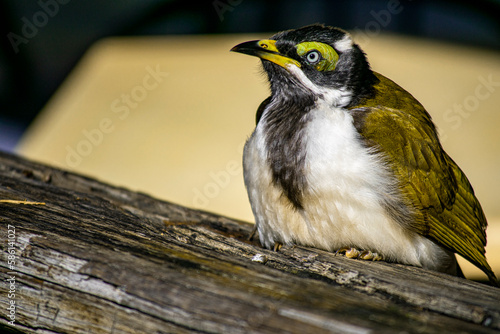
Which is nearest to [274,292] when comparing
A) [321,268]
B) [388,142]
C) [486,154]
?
[321,268]

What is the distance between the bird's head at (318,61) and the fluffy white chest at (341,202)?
6.1 inches

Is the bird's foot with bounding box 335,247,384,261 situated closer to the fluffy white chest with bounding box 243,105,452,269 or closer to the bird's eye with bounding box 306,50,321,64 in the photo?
the fluffy white chest with bounding box 243,105,452,269

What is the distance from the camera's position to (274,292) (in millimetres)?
1856

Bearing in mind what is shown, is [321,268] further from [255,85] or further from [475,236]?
[255,85]

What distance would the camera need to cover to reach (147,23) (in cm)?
960

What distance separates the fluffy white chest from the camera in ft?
9.55

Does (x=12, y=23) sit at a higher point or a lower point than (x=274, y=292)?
lower

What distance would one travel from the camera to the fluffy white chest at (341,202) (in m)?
2.91

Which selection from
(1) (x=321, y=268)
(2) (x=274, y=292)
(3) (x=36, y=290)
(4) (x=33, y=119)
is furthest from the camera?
(4) (x=33, y=119)

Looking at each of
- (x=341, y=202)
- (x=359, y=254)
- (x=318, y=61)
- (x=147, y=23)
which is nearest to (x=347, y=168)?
(x=341, y=202)

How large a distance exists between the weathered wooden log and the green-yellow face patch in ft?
3.59

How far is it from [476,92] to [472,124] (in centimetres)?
47

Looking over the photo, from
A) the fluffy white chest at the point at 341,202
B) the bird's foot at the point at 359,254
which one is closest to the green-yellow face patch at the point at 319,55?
the fluffy white chest at the point at 341,202

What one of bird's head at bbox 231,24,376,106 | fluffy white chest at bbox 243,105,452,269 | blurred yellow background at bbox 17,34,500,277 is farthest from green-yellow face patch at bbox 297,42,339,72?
blurred yellow background at bbox 17,34,500,277
